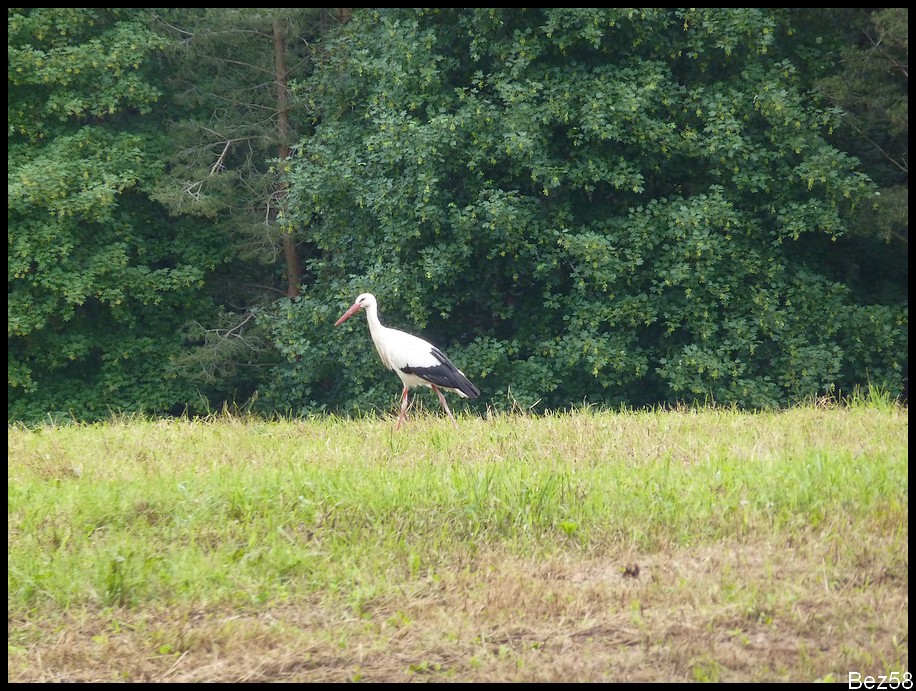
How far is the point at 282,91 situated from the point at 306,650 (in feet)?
66.4

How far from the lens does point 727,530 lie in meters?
6.46

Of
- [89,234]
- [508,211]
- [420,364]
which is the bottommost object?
[420,364]

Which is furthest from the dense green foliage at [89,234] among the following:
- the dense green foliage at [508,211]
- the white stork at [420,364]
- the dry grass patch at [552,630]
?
the dry grass patch at [552,630]

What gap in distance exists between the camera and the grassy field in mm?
5168

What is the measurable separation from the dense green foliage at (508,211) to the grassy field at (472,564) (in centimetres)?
984

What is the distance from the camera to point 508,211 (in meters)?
17.8

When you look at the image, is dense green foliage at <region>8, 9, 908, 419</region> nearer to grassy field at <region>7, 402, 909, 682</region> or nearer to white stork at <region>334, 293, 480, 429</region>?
white stork at <region>334, 293, 480, 429</region>

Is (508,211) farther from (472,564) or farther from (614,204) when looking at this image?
(472,564)

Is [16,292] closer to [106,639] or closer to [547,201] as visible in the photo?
[547,201]

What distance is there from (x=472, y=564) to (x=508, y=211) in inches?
475

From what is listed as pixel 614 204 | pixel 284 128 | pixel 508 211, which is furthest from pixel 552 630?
pixel 284 128

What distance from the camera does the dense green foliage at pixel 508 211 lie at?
18078 mm

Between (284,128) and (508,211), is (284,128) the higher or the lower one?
the higher one

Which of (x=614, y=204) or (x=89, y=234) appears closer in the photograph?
(x=614, y=204)
